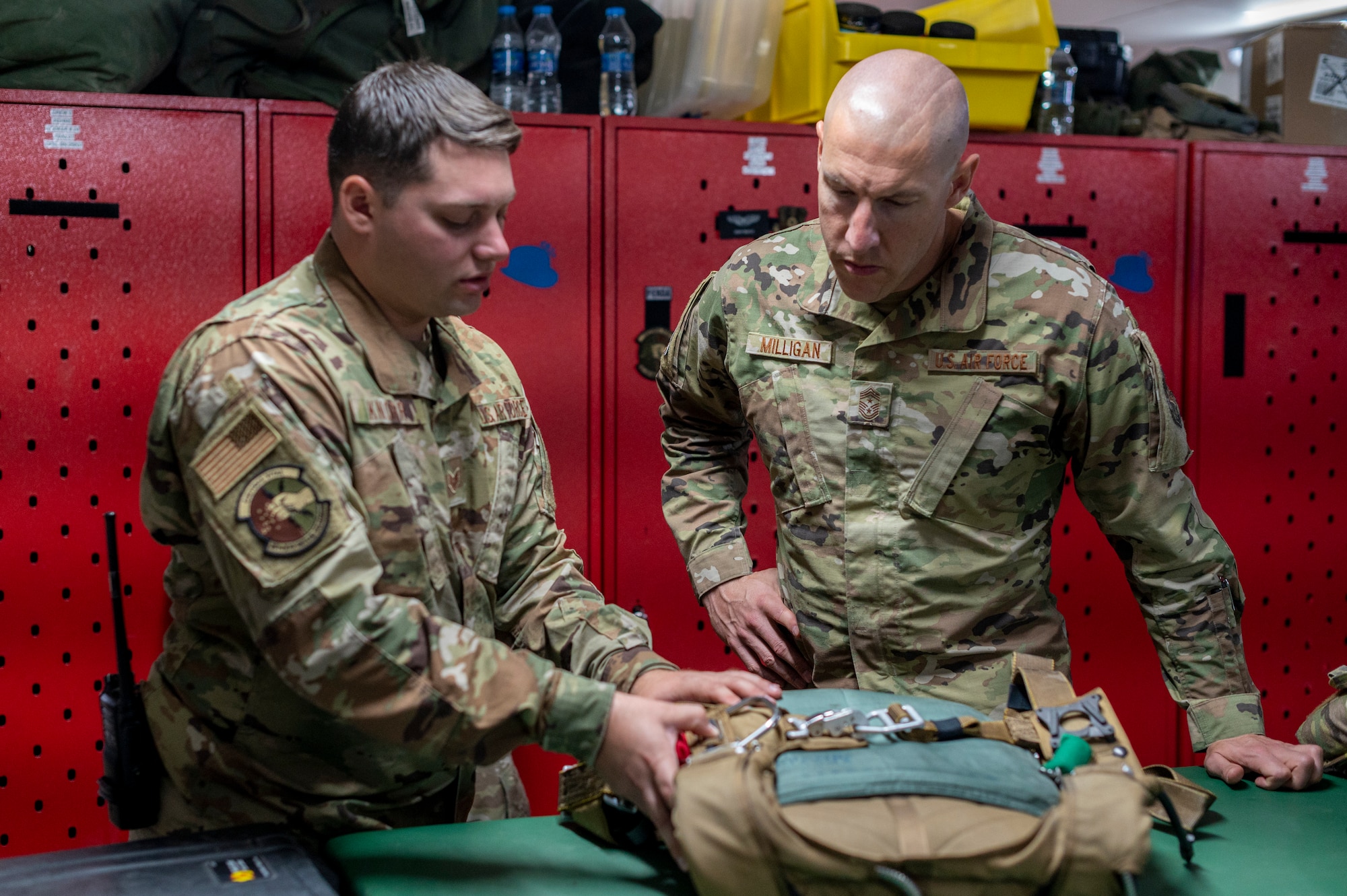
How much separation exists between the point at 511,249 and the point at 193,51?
793 mm

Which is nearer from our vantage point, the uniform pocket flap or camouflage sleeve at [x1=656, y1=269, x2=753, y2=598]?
the uniform pocket flap

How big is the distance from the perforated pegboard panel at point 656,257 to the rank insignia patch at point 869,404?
1059 millimetres

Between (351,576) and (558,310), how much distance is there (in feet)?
5.29

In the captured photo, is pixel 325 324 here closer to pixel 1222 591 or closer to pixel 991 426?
pixel 991 426

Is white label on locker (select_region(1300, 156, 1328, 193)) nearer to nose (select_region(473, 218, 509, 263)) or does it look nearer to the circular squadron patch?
nose (select_region(473, 218, 509, 263))

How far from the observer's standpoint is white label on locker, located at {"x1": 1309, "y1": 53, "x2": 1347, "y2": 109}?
3.10m

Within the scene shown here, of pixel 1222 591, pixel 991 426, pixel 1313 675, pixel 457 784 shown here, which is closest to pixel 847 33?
pixel 991 426

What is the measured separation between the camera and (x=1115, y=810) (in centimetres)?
99

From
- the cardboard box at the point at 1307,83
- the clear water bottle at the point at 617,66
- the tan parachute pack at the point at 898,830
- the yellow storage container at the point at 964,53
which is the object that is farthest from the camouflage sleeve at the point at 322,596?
the cardboard box at the point at 1307,83

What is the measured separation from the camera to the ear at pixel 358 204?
1.26 metres

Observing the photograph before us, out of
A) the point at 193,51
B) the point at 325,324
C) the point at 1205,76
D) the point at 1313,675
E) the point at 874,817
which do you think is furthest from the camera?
the point at 1205,76

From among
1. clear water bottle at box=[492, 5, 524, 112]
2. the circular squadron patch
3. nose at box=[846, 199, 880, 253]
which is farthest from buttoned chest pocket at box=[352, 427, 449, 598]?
clear water bottle at box=[492, 5, 524, 112]

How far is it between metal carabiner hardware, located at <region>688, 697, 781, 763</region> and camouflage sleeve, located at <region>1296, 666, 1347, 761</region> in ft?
2.73

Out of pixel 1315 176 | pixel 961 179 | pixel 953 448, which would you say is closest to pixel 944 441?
pixel 953 448
